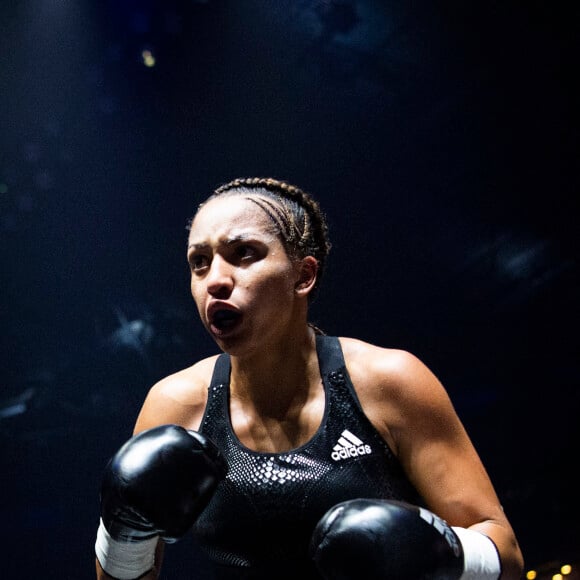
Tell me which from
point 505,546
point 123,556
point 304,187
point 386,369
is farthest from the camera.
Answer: point 304,187

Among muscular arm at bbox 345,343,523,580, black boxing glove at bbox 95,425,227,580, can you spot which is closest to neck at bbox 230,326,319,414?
muscular arm at bbox 345,343,523,580

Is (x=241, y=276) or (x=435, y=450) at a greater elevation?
(x=241, y=276)

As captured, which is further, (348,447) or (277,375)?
(277,375)

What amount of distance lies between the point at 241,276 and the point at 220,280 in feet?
0.16

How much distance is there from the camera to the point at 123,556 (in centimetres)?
133

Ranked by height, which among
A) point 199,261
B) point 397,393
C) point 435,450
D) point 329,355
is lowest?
point 435,450

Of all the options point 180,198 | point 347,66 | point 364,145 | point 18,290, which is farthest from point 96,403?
point 347,66

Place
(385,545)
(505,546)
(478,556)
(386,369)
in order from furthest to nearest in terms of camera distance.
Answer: (386,369) → (505,546) → (478,556) → (385,545)

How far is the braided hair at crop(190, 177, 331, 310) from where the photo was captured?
1.51m

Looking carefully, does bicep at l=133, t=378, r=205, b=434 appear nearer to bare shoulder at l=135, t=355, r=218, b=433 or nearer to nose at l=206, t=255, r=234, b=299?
bare shoulder at l=135, t=355, r=218, b=433

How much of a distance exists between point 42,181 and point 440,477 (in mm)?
2015

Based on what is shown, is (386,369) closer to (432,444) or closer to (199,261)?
(432,444)

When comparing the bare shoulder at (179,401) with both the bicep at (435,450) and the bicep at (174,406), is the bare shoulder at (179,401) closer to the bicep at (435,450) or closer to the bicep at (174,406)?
the bicep at (174,406)

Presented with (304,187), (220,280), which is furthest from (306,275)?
(304,187)
